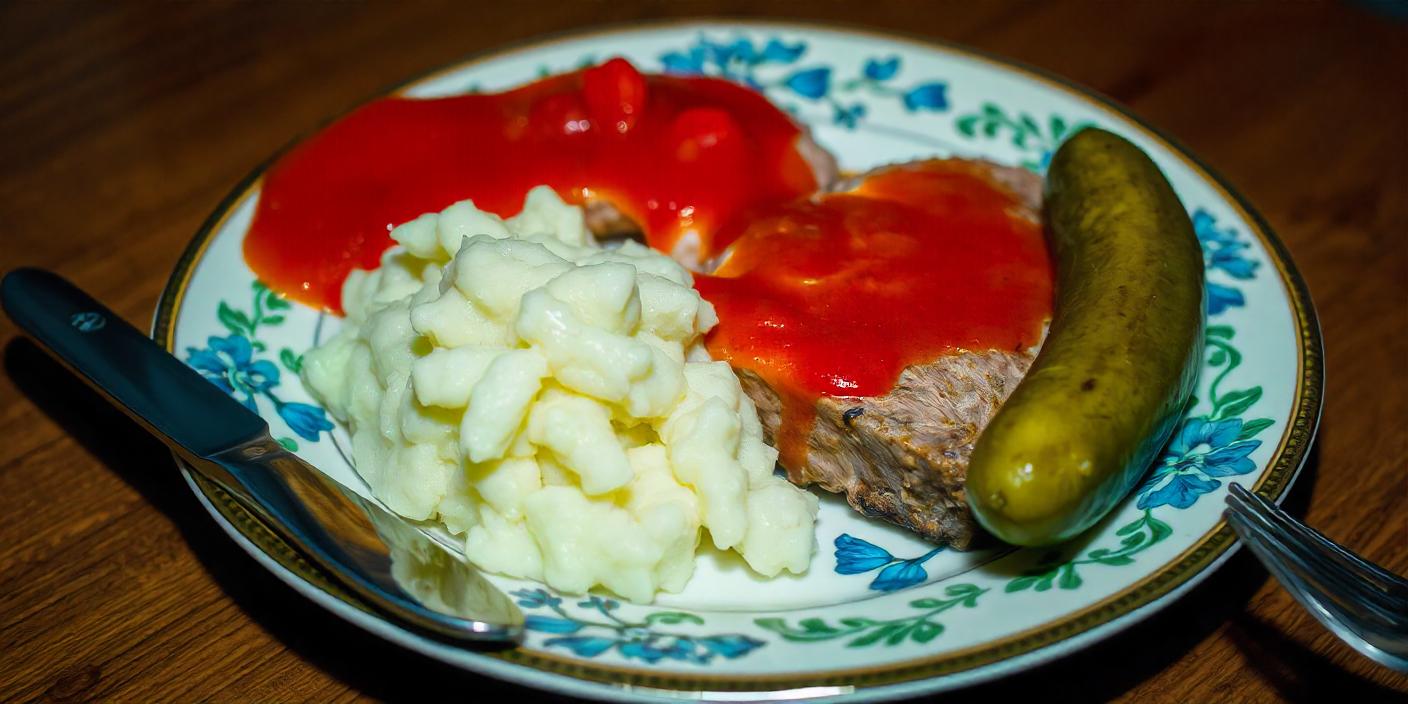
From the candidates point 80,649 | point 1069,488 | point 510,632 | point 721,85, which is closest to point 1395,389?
point 1069,488

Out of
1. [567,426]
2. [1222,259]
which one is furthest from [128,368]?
[1222,259]

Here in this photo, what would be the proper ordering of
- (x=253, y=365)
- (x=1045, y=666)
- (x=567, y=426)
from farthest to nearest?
(x=253, y=365)
(x=1045, y=666)
(x=567, y=426)

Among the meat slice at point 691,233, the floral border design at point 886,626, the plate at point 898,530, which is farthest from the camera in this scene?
the meat slice at point 691,233

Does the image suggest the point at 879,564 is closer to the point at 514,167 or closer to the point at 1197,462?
the point at 1197,462

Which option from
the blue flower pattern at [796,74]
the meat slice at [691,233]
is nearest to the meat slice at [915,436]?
the meat slice at [691,233]

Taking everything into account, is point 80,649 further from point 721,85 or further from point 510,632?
point 721,85

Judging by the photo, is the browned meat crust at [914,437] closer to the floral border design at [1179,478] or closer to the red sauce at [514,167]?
the floral border design at [1179,478]

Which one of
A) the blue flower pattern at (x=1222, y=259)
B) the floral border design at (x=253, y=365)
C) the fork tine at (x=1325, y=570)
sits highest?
the blue flower pattern at (x=1222, y=259)
